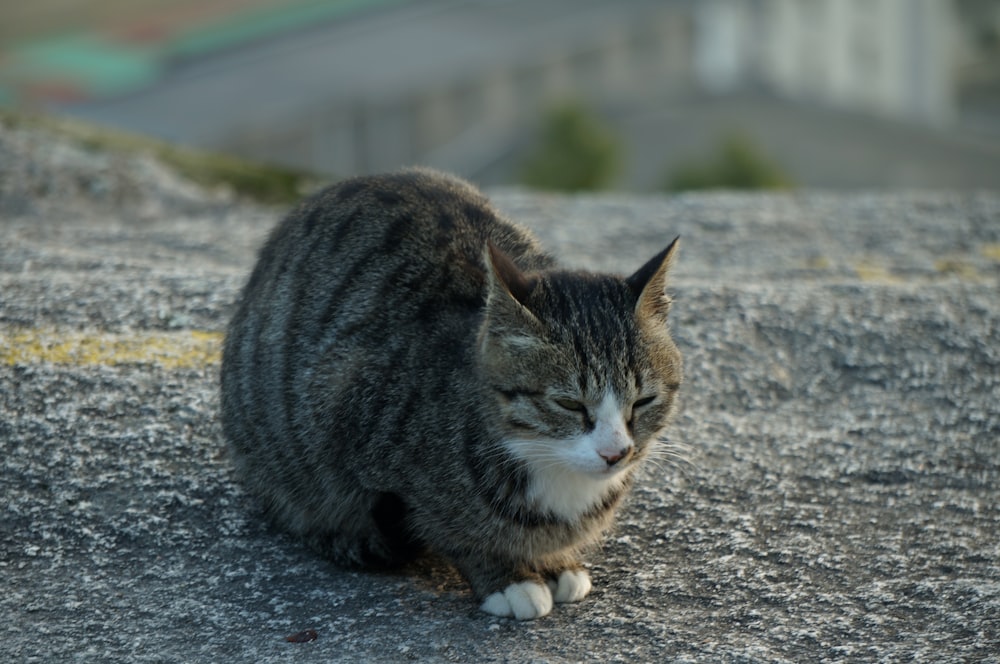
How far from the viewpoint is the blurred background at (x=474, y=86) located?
27.4 metres

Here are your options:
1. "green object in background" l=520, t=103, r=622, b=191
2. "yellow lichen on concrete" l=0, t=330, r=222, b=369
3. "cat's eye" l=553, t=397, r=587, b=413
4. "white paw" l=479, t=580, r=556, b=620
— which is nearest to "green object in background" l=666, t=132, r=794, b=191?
→ "green object in background" l=520, t=103, r=622, b=191

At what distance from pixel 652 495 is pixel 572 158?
56.1 feet

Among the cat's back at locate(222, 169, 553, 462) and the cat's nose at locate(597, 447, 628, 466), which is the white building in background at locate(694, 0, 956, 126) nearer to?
the cat's back at locate(222, 169, 553, 462)

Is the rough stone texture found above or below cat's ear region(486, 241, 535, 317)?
below

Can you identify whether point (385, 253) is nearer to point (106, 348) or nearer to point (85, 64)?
point (106, 348)

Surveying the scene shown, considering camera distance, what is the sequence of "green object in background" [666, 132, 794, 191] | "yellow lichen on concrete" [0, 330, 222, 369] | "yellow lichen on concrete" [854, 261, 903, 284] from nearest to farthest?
"yellow lichen on concrete" [0, 330, 222, 369] → "yellow lichen on concrete" [854, 261, 903, 284] → "green object in background" [666, 132, 794, 191]

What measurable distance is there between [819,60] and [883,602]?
117 ft

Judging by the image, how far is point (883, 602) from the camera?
13.9ft

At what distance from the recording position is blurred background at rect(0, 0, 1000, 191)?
27406 mm

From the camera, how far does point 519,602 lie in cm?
408

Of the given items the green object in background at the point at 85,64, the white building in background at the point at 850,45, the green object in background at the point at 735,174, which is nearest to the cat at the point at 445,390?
the green object in background at the point at 735,174

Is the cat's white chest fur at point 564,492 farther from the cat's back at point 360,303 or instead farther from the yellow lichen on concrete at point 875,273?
the yellow lichen on concrete at point 875,273

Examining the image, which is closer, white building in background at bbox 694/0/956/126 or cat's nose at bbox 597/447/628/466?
cat's nose at bbox 597/447/628/466

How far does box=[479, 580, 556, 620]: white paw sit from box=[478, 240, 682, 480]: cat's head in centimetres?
44
